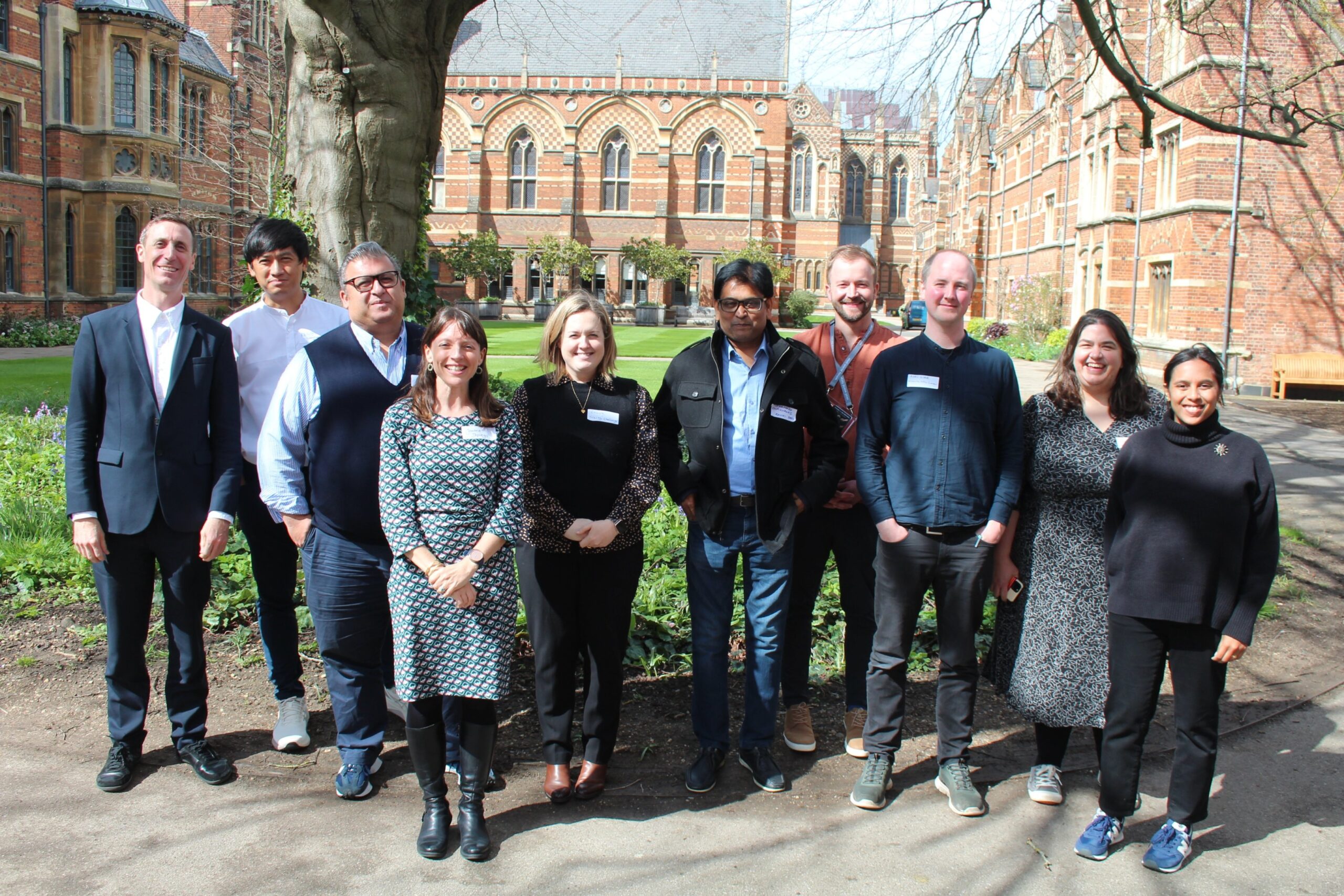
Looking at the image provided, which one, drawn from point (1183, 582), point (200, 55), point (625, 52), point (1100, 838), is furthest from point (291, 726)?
point (625, 52)

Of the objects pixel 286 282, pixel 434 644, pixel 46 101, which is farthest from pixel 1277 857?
pixel 46 101

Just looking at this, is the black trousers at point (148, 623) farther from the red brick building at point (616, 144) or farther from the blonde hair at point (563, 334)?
the red brick building at point (616, 144)

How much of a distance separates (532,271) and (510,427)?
50393 millimetres

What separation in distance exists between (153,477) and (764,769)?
8.56 feet

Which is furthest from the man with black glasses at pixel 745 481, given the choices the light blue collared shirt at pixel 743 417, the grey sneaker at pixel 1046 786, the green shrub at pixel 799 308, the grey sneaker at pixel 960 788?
the green shrub at pixel 799 308

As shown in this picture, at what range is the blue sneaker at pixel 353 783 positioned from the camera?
368 cm

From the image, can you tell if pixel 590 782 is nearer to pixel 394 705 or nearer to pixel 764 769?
pixel 764 769

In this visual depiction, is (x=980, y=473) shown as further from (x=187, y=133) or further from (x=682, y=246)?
(x=682, y=246)

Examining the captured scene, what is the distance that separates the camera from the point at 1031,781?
3.81m

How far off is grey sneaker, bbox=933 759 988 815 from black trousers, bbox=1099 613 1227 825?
0.44 metres

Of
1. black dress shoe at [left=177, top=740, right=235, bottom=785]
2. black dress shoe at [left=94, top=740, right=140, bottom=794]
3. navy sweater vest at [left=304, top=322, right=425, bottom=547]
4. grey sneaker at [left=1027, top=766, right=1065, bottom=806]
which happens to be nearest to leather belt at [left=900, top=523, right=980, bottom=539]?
grey sneaker at [left=1027, top=766, right=1065, bottom=806]

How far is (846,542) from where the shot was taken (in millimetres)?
4215

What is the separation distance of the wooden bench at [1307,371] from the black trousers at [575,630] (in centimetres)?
1932

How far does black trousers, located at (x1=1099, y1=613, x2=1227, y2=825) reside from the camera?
130 inches
